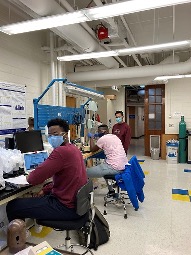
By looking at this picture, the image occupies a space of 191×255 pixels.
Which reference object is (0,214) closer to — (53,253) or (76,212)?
(76,212)

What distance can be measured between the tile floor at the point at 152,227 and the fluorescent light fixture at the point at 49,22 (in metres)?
2.46

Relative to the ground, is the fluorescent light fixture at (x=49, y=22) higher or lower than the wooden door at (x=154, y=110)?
higher

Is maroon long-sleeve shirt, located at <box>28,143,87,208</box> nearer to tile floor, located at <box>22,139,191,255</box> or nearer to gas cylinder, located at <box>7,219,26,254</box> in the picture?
gas cylinder, located at <box>7,219,26,254</box>

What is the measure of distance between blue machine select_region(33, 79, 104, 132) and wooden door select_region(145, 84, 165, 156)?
2817mm

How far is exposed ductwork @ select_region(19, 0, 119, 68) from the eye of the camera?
2762 millimetres

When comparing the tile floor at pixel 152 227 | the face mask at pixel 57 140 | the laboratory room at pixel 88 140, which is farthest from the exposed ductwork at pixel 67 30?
the tile floor at pixel 152 227

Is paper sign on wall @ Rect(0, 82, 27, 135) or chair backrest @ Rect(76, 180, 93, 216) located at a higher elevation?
paper sign on wall @ Rect(0, 82, 27, 135)

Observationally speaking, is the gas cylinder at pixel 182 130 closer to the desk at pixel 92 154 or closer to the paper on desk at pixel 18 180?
the desk at pixel 92 154

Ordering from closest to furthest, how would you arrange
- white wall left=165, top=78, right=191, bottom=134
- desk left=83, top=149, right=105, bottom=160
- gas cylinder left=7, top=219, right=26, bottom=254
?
gas cylinder left=7, top=219, right=26, bottom=254
desk left=83, top=149, right=105, bottom=160
white wall left=165, top=78, right=191, bottom=134

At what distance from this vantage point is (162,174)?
18.4 ft

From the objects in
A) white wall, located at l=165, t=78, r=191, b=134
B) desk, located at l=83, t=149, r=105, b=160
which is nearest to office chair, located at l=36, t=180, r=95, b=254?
desk, located at l=83, t=149, r=105, b=160

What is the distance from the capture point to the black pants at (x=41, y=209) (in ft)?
6.46

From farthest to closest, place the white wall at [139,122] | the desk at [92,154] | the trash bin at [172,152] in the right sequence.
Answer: the white wall at [139,122], the trash bin at [172,152], the desk at [92,154]

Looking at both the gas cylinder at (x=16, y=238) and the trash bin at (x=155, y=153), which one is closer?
the gas cylinder at (x=16, y=238)
